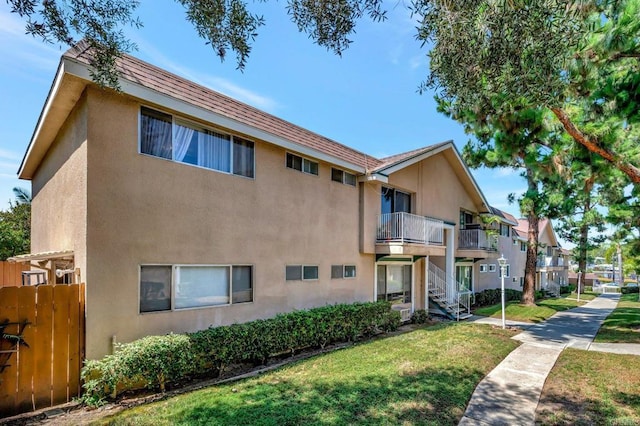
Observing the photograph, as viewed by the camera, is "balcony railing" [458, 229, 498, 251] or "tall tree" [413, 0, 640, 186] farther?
"balcony railing" [458, 229, 498, 251]

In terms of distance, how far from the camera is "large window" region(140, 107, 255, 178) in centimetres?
782

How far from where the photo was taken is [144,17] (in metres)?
5.30

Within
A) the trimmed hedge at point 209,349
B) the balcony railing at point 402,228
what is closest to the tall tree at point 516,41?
the trimmed hedge at point 209,349

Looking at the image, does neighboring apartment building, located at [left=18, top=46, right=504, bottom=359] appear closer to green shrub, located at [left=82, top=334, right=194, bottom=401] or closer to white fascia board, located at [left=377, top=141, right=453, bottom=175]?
white fascia board, located at [left=377, top=141, right=453, bottom=175]

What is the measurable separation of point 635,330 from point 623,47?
12.3 meters

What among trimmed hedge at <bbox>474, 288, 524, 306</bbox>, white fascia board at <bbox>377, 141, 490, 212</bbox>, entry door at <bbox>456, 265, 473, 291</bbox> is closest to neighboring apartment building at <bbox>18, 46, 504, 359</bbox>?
white fascia board at <bbox>377, 141, 490, 212</bbox>

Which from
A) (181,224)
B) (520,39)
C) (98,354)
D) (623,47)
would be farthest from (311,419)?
(623,47)

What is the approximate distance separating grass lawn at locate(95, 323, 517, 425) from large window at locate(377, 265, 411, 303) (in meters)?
5.42

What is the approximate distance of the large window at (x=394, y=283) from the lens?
1505cm

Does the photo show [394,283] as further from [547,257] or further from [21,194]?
[547,257]

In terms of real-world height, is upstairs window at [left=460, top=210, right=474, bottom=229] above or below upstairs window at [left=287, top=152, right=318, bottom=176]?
below

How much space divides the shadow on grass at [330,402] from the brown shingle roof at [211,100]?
6058mm

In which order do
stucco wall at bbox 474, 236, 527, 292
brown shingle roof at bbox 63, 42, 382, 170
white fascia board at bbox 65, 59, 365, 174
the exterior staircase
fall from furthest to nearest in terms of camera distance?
stucco wall at bbox 474, 236, 527, 292, the exterior staircase, brown shingle roof at bbox 63, 42, 382, 170, white fascia board at bbox 65, 59, 365, 174

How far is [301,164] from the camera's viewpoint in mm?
11484
